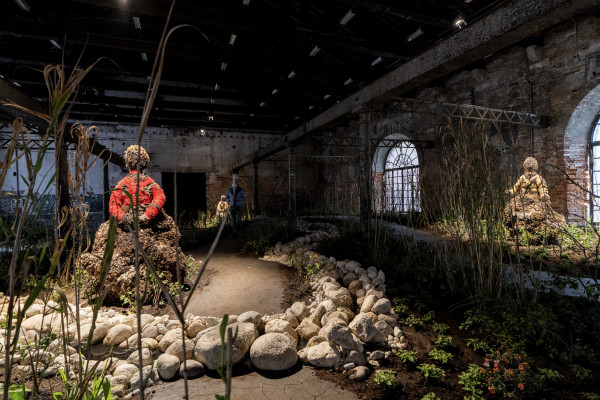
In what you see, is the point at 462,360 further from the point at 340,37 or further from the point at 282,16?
the point at 282,16

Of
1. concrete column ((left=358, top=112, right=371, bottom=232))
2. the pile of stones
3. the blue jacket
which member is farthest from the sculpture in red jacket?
the blue jacket

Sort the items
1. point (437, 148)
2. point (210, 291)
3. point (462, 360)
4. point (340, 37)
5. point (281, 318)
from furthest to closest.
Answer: point (437, 148) < point (340, 37) < point (210, 291) < point (281, 318) < point (462, 360)

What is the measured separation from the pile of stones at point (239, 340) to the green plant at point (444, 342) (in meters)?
0.28

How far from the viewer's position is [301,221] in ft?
33.0

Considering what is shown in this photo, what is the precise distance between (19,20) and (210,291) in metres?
5.30

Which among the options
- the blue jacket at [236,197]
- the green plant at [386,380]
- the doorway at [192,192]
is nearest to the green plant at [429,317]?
the green plant at [386,380]

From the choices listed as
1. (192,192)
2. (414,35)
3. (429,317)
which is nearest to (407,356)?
(429,317)

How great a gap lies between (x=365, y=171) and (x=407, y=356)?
3.64m

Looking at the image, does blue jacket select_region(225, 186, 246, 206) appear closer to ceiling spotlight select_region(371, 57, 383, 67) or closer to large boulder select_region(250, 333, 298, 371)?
ceiling spotlight select_region(371, 57, 383, 67)

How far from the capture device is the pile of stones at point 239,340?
2.18 metres

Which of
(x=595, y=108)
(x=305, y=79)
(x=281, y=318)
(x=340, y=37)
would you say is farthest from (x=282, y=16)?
(x=595, y=108)

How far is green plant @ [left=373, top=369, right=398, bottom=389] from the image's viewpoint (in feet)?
6.66

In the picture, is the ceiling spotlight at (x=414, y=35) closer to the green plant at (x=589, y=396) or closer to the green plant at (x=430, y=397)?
the green plant at (x=589, y=396)

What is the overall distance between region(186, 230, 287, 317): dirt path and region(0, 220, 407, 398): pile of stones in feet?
1.55
